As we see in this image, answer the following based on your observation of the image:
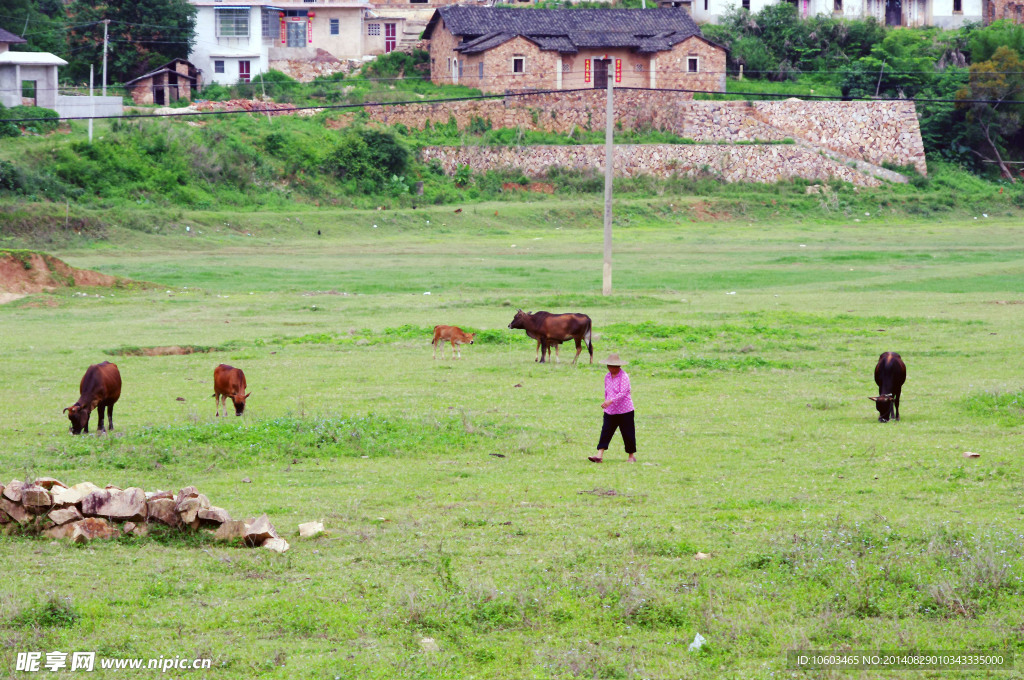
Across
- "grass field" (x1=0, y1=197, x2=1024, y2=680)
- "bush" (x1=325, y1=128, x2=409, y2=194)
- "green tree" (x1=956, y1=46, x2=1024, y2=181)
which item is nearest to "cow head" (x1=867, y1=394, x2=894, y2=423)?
"grass field" (x1=0, y1=197, x2=1024, y2=680)

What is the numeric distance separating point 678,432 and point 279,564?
842 cm

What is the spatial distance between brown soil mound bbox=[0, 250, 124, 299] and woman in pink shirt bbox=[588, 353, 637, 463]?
27.4 meters

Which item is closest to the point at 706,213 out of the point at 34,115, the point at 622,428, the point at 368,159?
the point at 368,159

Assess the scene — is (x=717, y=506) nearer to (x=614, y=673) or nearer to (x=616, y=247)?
(x=614, y=673)

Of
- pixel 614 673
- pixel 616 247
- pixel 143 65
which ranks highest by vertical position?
pixel 143 65

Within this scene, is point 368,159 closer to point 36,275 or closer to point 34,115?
point 34,115

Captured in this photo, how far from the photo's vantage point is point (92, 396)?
56.4ft

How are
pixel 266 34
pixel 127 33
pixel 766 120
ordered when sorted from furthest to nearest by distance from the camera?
pixel 266 34
pixel 766 120
pixel 127 33

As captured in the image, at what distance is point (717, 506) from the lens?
42.5 ft

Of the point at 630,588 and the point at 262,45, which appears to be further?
the point at 262,45

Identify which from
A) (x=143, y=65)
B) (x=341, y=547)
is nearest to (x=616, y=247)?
(x=143, y=65)

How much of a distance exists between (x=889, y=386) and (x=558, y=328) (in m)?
7.88

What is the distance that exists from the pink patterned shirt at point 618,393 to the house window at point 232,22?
71.4 metres

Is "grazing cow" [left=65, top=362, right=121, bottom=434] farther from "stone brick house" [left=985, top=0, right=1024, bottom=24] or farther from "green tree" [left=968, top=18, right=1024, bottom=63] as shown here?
"stone brick house" [left=985, top=0, right=1024, bottom=24]
